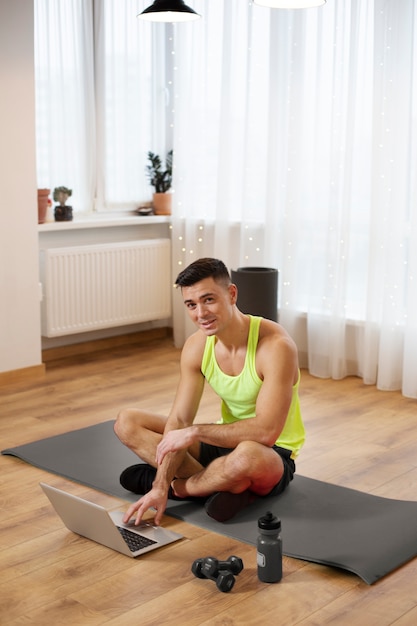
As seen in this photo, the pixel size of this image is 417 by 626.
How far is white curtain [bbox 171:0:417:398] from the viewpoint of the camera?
15.2 ft

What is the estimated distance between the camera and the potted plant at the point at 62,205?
5.35 metres

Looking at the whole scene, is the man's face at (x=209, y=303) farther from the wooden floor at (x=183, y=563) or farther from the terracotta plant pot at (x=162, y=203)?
the terracotta plant pot at (x=162, y=203)

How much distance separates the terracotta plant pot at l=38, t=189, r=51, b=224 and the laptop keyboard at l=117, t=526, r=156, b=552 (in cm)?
269

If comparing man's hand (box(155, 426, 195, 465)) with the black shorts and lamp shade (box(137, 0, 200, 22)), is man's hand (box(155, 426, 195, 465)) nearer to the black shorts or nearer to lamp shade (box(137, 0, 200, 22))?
the black shorts

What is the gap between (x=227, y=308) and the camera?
9.93 feet

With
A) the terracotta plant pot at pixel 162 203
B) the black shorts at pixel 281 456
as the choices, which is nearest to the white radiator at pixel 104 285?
the terracotta plant pot at pixel 162 203

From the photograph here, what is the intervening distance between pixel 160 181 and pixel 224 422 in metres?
2.94

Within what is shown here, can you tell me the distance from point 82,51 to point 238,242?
149cm

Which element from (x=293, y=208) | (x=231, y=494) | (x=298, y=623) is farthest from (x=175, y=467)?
(x=293, y=208)

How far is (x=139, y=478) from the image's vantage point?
3.29 m

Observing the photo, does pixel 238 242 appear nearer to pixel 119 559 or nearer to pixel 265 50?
pixel 265 50

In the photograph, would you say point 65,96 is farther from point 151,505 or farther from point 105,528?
point 105,528

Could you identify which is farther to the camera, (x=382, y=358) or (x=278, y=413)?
(x=382, y=358)

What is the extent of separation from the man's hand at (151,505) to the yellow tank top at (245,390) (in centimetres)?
39
